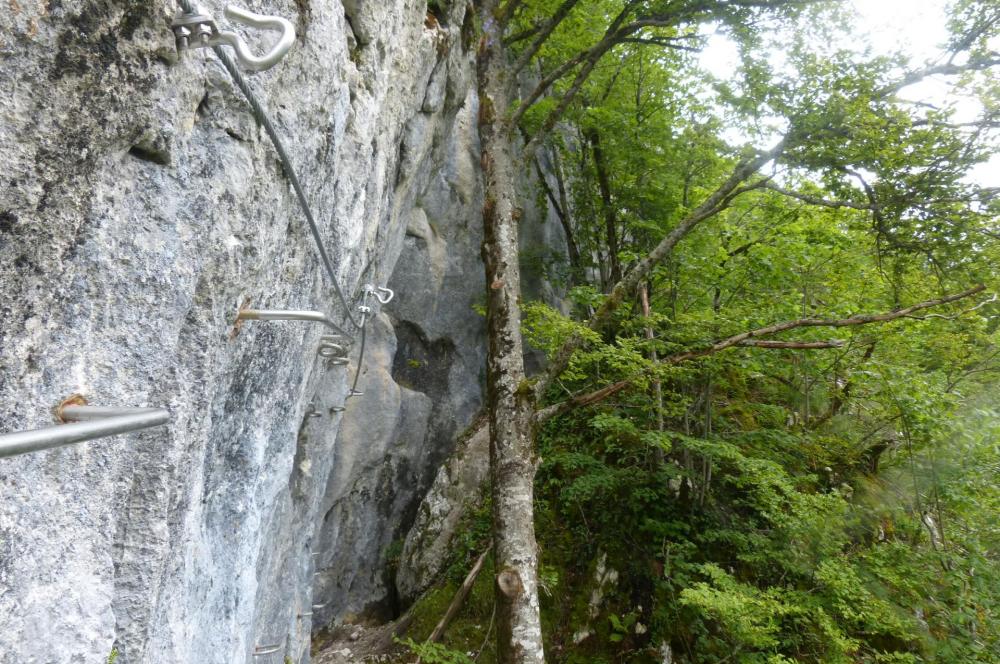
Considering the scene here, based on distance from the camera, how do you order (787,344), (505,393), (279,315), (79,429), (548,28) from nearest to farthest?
(79,429)
(279,315)
(787,344)
(505,393)
(548,28)

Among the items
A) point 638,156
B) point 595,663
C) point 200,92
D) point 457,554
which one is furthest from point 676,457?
point 200,92

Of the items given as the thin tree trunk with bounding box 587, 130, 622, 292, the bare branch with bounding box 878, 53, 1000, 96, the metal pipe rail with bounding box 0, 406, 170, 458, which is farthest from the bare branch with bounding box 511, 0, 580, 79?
the metal pipe rail with bounding box 0, 406, 170, 458

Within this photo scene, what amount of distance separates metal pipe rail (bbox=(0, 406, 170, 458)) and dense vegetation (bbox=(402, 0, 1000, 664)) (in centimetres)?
374

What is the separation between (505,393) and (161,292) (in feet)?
11.1

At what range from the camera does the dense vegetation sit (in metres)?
4.46

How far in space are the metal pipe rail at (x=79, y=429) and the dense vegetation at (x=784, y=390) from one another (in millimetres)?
3736

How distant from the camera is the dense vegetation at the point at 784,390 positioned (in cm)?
446

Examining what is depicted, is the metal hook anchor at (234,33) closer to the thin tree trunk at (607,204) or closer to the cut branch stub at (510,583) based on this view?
the cut branch stub at (510,583)

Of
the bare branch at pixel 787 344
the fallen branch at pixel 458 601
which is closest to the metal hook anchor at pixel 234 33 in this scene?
the bare branch at pixel 787 344

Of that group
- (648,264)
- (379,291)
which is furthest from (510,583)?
(648,264)

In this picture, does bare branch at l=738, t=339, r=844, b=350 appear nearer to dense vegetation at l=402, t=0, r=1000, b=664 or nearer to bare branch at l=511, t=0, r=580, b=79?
dense vegetation at l=402, t=0, r=1000, b=664

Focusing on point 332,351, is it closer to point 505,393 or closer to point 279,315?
point 505,393

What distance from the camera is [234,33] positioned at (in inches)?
53.7

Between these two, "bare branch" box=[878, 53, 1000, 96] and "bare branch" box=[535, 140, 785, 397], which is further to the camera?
"bare branch" box=[535, 140, 785, 397]
